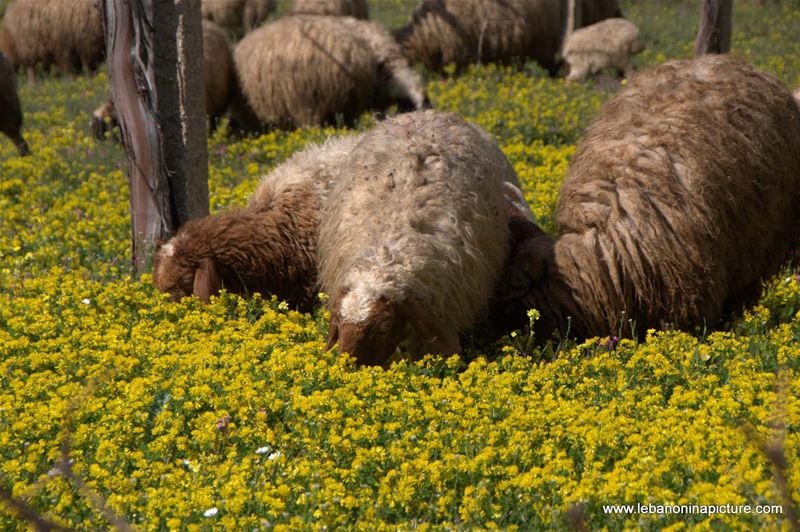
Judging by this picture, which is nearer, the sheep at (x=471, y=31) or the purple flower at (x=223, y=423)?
the purple flower at (x=223, y=423)

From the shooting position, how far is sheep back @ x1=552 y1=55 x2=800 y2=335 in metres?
6.22

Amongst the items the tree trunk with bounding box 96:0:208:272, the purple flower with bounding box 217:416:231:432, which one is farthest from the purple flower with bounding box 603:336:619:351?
the tree trunk with bounding box 96:0:208:272

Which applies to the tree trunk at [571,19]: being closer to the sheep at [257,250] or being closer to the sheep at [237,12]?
the sheep at [237,12]

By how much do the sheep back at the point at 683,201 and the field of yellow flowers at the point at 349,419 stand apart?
0.90 ft

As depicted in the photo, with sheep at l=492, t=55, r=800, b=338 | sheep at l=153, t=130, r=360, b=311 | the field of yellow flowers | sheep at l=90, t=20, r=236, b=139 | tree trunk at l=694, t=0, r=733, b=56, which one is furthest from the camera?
sheep at l=90, t=20, r=236, b=139

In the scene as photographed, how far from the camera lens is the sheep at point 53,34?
51.6 feet

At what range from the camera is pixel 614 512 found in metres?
3.93

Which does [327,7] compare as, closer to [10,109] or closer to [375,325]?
[10,109]

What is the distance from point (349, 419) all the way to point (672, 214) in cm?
263

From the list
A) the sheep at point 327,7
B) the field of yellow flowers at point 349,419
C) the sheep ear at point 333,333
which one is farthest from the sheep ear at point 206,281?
the sheep at point 327,7

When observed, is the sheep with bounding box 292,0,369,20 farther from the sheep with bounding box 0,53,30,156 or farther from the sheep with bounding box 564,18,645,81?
the sheep with bounding box 0,53,30,156

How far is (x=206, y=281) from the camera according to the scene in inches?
265

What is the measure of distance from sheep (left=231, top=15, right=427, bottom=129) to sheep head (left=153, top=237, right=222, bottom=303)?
5.37m

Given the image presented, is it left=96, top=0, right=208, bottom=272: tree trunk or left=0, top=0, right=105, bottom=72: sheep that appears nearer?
left=96, top=0, right=208, bottom=272: tree trunk
